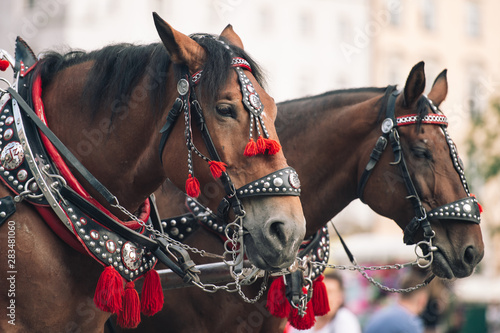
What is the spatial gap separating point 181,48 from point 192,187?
1.98ft

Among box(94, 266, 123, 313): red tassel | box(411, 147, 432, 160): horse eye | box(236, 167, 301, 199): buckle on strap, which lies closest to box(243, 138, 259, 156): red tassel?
box(236, 167, 301, 199): buckle on strap

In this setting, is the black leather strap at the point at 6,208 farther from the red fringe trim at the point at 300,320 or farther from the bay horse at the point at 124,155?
the red fringe trim at the point at 300,320

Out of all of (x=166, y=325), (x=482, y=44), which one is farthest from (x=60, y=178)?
(x=482, y=44)

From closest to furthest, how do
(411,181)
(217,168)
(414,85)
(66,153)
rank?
(217,168) → (66,153) → (411,181) → (414,85)

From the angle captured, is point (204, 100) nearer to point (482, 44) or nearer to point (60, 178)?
→ point (60, 178)

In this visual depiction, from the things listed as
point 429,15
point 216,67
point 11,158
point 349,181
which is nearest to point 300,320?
point 349,181

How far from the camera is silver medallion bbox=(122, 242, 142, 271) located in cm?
291

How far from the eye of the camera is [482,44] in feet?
111

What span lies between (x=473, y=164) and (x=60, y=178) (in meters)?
19.5

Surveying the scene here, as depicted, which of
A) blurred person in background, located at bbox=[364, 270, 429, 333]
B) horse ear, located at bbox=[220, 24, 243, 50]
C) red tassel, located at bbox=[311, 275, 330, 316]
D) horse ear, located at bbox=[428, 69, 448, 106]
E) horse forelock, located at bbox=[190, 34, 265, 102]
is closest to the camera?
horse forelock, located at bbox=[190, 34, 265, 102]

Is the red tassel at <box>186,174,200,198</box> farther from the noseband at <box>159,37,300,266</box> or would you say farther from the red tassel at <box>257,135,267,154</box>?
the red tassel at <box>257,135,267,154</box>

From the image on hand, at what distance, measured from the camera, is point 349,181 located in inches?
163

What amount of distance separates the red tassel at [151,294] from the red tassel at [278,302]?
94 cm

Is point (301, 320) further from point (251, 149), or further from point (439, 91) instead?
point (439, 91)
